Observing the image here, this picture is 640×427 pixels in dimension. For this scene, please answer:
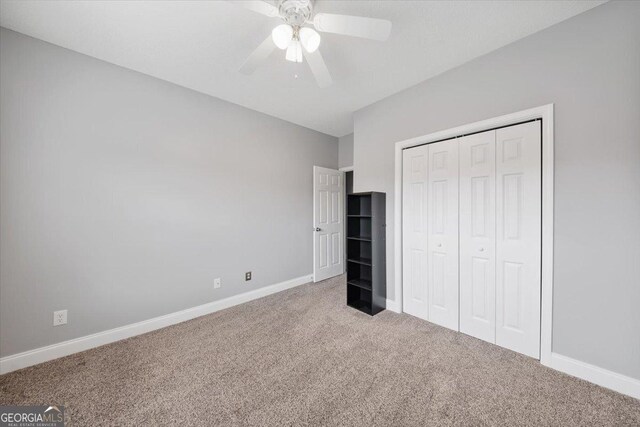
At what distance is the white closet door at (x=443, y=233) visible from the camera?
7.62 feet

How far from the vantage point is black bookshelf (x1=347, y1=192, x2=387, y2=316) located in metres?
2.76

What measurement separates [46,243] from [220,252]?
56.6 inches

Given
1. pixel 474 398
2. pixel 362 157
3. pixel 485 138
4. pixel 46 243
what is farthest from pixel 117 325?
pixel 485 138

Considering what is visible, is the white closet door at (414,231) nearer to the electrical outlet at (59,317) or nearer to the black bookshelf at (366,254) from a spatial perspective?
the black bookshelf at (366,254)

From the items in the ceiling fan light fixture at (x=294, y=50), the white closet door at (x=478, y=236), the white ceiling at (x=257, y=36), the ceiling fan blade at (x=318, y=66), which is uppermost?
the white ceiling at (x=257, y=36)

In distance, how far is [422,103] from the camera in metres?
2.51

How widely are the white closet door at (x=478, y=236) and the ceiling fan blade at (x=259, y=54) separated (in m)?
1.88

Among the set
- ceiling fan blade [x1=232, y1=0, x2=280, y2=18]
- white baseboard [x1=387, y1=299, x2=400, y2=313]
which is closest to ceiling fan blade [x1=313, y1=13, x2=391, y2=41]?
ceiling fan blade [x1=232, y1=0, x2=280, y2=18]

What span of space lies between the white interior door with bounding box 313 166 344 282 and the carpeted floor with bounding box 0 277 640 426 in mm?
1614

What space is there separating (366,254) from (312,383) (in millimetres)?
1854

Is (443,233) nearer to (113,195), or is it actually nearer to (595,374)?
(595,374)

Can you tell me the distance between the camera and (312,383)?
1649mm

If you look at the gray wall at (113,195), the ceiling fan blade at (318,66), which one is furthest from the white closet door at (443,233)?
the gray wall at (113,195)

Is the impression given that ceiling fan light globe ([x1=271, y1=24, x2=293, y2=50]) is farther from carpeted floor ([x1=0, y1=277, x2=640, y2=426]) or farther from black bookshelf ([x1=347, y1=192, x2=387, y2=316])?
carpeted floor ([x1=0, y1=277, x2=640, y2=426])
